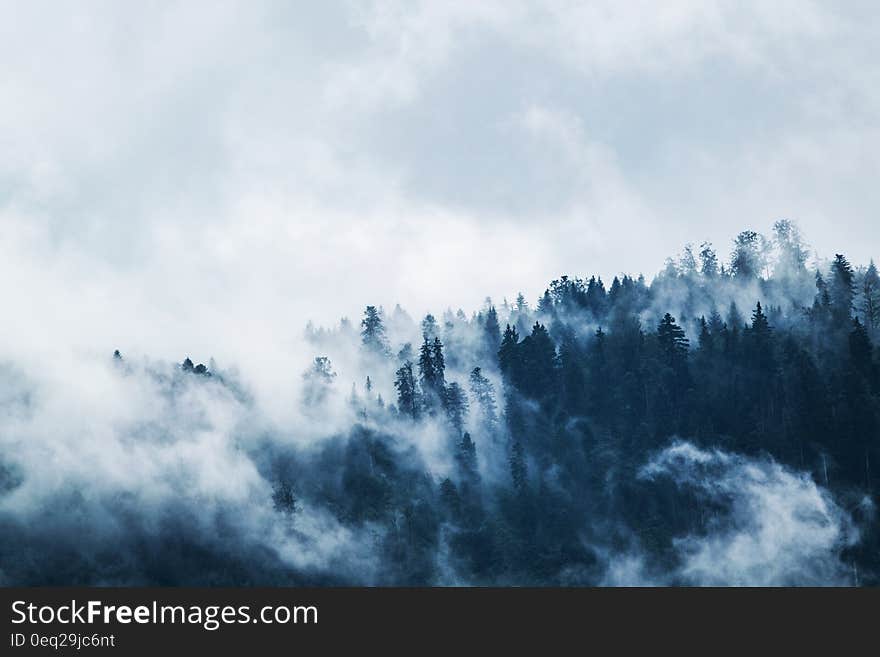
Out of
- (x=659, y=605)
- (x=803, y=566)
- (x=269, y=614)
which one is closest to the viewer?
(x=269, y=614)

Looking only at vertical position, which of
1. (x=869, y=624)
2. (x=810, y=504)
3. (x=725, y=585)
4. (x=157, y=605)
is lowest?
A: (x=869, y=624)

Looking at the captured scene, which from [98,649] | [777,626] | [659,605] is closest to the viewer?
[98,649]

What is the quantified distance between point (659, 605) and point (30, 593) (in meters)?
60.0

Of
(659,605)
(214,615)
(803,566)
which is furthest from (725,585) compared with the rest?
(214,615)

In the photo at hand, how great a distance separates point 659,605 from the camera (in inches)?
3661

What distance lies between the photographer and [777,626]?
86000 millimetres

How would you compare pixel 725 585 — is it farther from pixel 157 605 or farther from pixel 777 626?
pixel 157 605

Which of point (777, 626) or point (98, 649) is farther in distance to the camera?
point (777, 626)

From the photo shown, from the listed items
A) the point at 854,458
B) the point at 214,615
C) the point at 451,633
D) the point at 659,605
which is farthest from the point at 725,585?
the point at 214,615

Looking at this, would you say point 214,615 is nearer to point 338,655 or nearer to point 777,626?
point 338,655

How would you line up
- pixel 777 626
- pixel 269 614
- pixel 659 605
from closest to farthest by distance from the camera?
pixel 269 614
pixel 777 626
pixel 659 605

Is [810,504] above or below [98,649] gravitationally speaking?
above

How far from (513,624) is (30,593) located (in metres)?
44.4

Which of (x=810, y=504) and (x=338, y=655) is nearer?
(x=338, y=655)
